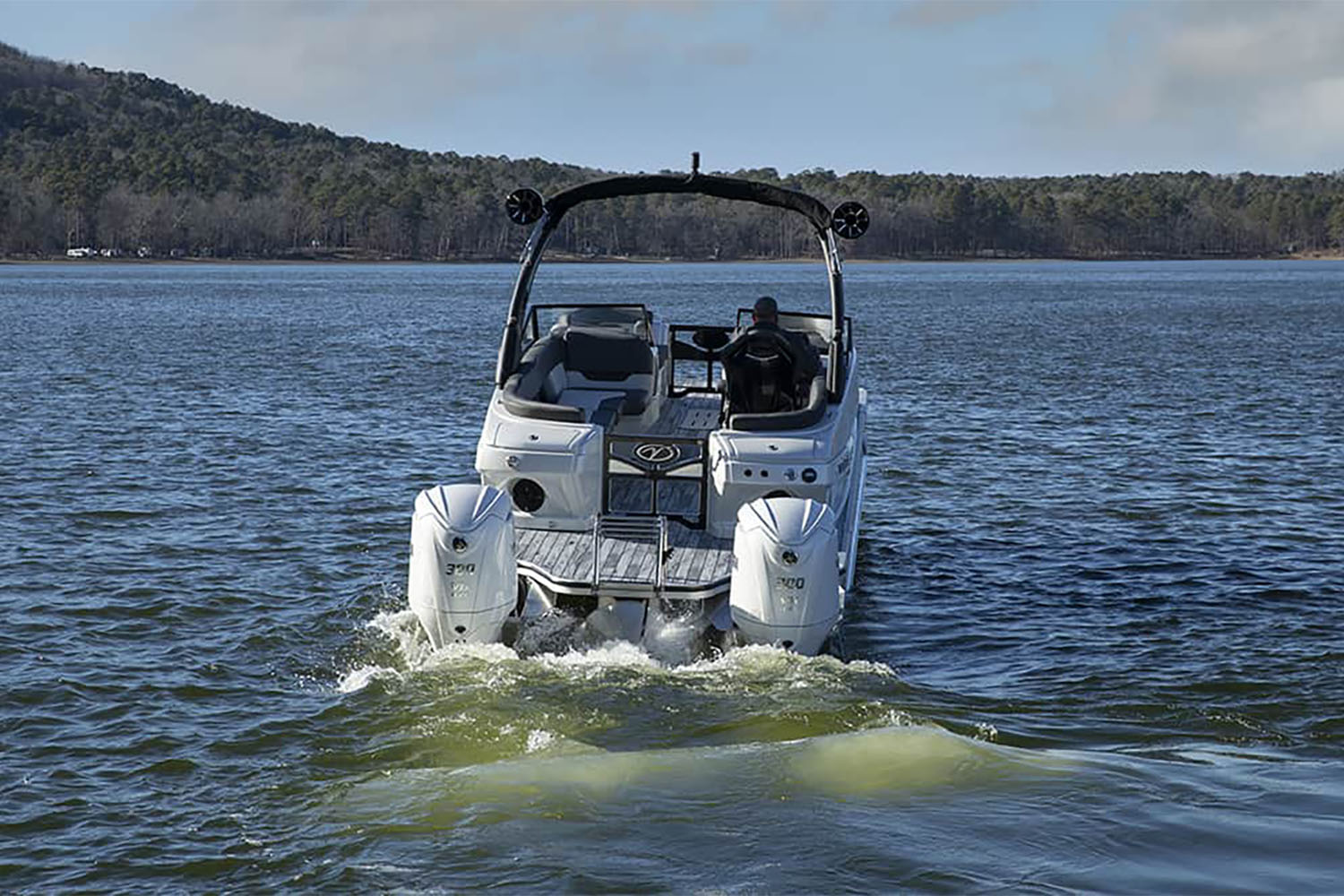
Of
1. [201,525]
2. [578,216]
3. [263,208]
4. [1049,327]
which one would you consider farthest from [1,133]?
[201,525]

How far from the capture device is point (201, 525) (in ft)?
55.1

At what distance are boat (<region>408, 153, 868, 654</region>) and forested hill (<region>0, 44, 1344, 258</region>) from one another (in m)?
137

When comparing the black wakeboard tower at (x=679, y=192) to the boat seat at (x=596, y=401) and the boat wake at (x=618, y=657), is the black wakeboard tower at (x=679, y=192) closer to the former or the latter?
the boat seat at (x=596, y=401)

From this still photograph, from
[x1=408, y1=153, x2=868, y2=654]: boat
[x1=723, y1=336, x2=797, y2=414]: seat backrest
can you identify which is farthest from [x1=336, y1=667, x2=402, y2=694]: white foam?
[x1=723, y1=336, x2=797, y2=414]: seat backrest

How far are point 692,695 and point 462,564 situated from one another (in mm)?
1736

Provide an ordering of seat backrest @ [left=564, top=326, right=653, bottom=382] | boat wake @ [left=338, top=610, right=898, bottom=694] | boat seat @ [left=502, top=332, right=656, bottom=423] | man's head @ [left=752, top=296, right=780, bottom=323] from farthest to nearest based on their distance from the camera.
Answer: seat backrest @ [left=564, top=326, right=653, bottom=382] → boat seat @ [left=502, top=332, right=656, bottom=423] → man's head @ [left=752, top=296, right=780, bottom=323] → boat wake @ [left=338, top=610, right=898, bottom=694]

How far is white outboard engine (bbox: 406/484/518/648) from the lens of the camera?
9.98 metres

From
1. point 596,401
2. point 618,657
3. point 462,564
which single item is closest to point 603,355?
point 596,401

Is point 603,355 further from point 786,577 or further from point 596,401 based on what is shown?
point 786,577

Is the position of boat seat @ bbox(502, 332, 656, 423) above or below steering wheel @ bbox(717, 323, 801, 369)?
below

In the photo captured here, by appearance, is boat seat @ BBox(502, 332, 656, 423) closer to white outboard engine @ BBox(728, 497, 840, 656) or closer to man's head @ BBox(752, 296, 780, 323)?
man's head @ BBox(752, 296, 780, 323)

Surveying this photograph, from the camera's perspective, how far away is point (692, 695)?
1038 cm

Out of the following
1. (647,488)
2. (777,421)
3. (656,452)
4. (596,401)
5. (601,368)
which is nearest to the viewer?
(656,452)

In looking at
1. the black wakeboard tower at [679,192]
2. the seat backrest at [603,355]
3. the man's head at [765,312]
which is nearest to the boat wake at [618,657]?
the black wakeboard tower at [679,192]
